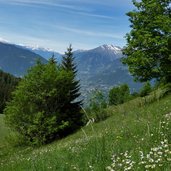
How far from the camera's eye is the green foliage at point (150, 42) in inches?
1513

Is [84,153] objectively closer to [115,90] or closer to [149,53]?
[149,53]

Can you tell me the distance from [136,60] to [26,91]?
69.9 feet

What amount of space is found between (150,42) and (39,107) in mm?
22443

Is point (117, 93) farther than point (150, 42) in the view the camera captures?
Yes

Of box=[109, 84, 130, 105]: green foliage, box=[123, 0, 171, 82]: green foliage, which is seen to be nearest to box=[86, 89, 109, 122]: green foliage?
box=[123, 0, 171, 82]: green foliage

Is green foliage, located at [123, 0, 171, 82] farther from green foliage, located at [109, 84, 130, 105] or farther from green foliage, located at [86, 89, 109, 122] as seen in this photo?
green foliage, located at [109, 84, 130, 105]

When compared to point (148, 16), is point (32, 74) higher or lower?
lower

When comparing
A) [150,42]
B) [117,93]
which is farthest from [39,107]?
[117,93]

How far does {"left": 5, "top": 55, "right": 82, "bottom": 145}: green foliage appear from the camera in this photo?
52969 millimetres

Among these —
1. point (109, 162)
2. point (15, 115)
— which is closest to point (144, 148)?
point (109, 162)

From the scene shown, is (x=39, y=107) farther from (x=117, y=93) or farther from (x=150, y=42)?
(x=117, y=93)

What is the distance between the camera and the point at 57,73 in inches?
2258

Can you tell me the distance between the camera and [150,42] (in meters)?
38.8

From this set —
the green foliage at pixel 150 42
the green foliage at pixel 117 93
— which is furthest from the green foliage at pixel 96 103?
the green foliage at pixel 117 93
